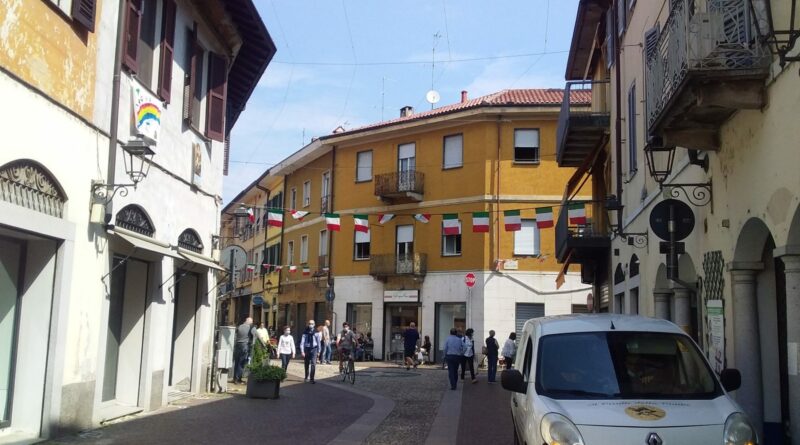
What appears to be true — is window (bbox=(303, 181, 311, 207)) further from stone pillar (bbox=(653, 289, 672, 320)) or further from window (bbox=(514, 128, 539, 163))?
stone pillar (bbox=(653, 289, 672, 320))

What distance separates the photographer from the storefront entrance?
33375mm

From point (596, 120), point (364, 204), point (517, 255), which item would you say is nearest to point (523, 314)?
point (517, 255)

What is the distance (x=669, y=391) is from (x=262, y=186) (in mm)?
47112

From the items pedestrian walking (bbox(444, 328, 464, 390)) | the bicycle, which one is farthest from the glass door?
the bicycle

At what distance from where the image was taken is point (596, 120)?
1966cm

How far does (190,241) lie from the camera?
14758 millimetres

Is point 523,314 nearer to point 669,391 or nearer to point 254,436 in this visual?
point 254,436

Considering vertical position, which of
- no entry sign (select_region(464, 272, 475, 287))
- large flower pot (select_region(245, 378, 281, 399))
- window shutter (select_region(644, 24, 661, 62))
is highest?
window shutter (select_region(644, 24, 661, 62))

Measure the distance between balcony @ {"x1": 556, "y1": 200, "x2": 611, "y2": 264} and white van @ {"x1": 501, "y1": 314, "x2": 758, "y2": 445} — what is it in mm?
12548

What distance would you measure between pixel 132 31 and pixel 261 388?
7449 millimetres

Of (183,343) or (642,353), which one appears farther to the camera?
(183,343)

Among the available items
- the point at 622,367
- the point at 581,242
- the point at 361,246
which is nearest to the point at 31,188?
the point at 622,367

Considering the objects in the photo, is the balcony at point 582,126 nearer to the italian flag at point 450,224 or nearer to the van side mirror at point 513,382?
the italian flag at point 450,224

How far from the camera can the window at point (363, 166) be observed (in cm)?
3775
